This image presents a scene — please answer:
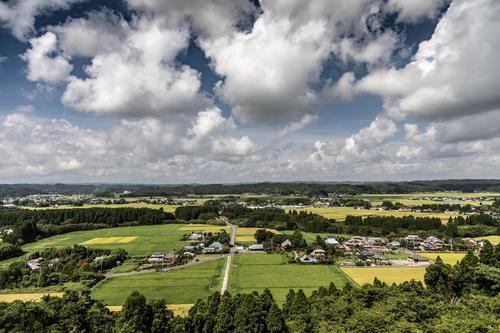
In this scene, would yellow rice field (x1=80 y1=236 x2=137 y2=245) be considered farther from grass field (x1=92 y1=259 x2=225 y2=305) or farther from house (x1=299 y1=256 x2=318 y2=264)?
house (x1=299 y1=256 x2=318 y2=264)

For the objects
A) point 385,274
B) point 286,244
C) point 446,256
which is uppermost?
point 286,244

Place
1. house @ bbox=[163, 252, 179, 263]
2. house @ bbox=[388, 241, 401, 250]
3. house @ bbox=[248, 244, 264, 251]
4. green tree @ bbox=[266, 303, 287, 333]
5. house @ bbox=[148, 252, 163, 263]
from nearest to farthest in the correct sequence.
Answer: green tree @ bbox=[266, 303, 287, 333] < house @ bbox=[163, 252, 179, 263] < house @ bbox=[148, 252, 163, 263] < house @ bbox=[248, 244, 264, 251] < house @ bbox=[388, 241, 401, 250]

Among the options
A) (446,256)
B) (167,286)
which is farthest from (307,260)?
(446,256)

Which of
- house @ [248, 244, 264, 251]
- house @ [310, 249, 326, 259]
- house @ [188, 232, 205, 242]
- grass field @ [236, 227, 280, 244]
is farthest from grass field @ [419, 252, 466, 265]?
house @ [188, 232, 205, 242]

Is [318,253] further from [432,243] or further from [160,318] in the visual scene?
[160,318]

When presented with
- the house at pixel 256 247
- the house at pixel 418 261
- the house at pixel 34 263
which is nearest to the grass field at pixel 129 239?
the house at pixel 34 263

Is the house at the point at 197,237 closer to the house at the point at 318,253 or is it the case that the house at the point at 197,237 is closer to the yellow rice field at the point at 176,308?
the house at the point at 318,253
